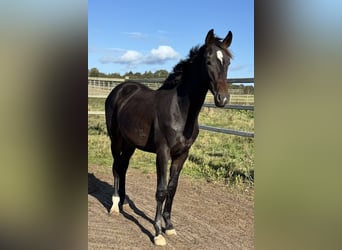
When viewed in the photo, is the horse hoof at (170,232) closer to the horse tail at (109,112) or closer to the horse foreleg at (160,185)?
the horse foreleg at (160,185)

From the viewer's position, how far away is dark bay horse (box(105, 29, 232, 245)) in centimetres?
151

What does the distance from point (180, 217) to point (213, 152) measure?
117 cm

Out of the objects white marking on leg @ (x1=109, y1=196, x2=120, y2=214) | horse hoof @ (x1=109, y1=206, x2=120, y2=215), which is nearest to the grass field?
white marking on leg @ (x1=109, y1=196, x2=120, y2=214)

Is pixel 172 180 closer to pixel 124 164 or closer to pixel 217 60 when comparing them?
pixel 124 164

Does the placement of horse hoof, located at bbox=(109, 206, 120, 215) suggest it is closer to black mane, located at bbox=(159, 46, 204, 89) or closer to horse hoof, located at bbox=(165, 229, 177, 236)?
horse hoof, located at bbox=(165, 229, 177, 236)

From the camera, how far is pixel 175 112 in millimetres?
1754

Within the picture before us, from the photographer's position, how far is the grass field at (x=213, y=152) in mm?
2627

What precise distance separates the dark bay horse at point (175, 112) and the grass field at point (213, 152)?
2.41 ft

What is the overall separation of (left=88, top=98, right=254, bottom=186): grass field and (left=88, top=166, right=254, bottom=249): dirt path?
5.0 inches

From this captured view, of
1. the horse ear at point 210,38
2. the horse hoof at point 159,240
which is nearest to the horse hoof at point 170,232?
the horse hoof at point 159,240

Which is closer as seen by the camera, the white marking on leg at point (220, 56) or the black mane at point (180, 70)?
the white marking on leg at point (220, 56)

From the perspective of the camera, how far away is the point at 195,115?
176cm
